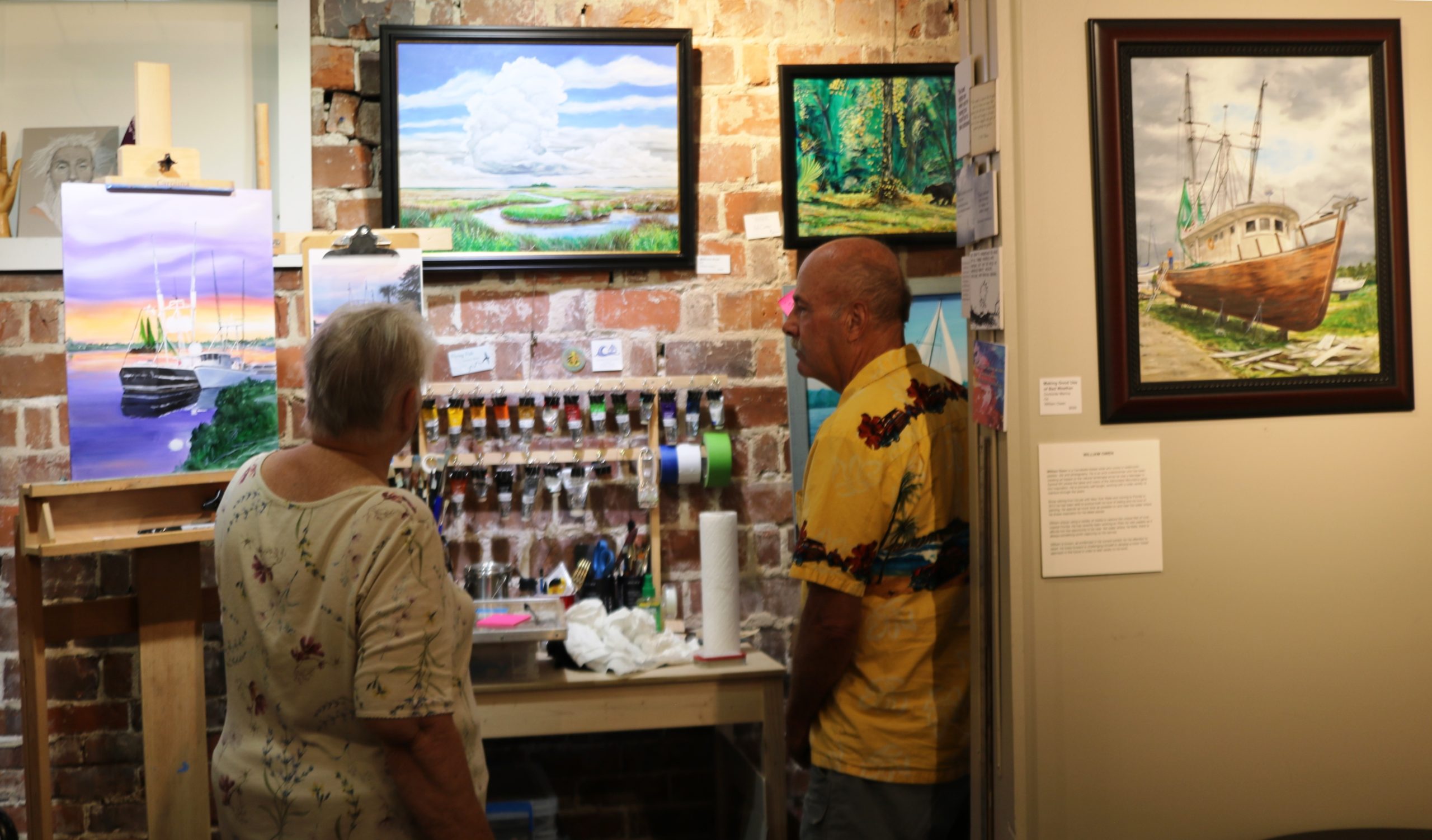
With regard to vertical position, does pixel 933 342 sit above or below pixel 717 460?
above

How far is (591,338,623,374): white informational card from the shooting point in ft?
9.58

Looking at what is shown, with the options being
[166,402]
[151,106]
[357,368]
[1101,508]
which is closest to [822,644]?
[1101,508]

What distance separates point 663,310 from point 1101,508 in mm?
1572

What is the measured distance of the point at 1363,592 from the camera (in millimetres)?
1661

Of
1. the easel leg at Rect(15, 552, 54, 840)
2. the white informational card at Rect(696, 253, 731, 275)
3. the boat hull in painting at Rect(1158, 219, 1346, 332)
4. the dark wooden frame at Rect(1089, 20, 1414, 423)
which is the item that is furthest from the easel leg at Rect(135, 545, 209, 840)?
the boat hull in painting at Rect(1158, 219, 1346, 332)

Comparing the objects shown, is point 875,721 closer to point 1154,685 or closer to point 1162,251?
point 1154,685

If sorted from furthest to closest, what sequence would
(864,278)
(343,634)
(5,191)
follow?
1. (5,191)
2. (864,278)
3. (343,634)

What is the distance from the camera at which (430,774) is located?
1.45 meters

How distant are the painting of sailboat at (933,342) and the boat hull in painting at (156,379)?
146 centimetres

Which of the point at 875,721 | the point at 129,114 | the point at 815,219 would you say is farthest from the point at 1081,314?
the point at 129,114

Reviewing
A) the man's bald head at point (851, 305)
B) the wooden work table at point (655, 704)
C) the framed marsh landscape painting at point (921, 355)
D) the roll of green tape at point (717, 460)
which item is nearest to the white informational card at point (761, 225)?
the framed marsh landscape painting at point (921, 355)

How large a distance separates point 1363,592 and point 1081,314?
0.60 metres

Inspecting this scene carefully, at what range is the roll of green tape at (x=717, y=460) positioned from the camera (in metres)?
2.88

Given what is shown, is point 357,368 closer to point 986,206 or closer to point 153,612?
point 986,206
